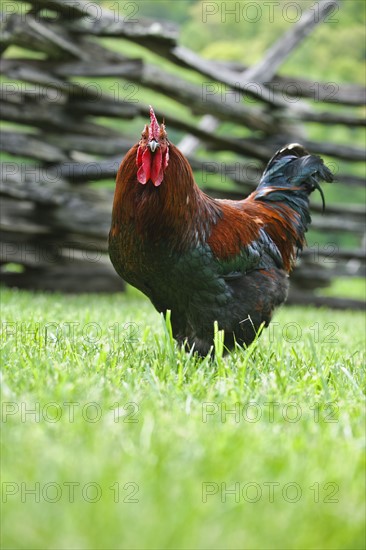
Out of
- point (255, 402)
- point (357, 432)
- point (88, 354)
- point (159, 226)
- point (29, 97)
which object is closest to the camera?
point (357, 432)

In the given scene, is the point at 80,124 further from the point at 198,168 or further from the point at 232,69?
the point at 232,69

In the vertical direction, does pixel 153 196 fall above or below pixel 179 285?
above

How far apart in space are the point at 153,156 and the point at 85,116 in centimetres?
442

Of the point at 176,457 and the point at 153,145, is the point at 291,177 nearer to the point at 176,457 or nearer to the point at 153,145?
the point at 153,145

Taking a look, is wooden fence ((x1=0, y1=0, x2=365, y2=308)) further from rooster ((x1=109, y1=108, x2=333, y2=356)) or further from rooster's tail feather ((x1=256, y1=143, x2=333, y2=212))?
rooster ((x1=109, y1=108, x2=333, y2=356))

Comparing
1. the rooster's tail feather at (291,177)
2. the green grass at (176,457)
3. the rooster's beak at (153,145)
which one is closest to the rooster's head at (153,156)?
the rooster's beak at (153,145)

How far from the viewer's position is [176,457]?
4.43 ft

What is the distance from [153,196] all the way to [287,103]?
5.31m

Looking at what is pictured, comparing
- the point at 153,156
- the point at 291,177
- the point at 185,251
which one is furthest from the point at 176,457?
the point at 291,177

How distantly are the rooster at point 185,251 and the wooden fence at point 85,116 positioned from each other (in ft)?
10.7

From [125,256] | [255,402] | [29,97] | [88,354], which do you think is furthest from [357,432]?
[29,97]

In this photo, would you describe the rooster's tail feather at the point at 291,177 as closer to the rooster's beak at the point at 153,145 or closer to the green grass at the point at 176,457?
the rooster's beak at the point at 153,145

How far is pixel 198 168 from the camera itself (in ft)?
23.2

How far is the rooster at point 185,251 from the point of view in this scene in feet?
9.00
